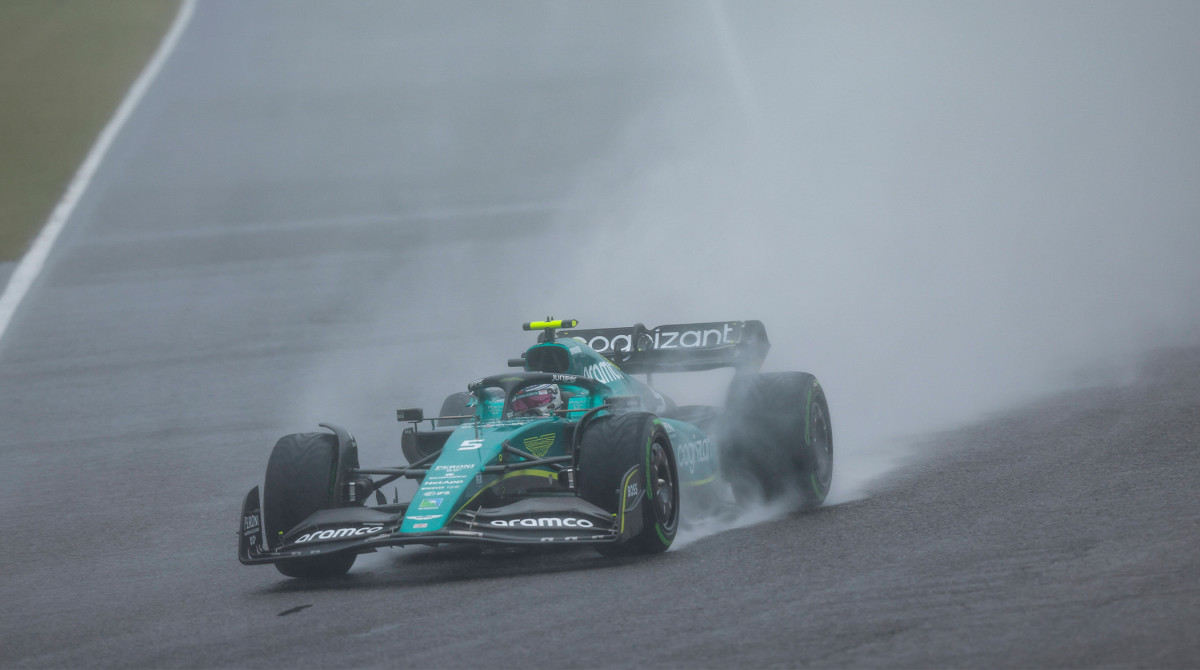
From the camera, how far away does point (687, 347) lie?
10.7m

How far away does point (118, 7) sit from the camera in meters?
36.2

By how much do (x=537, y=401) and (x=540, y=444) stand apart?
1.28ft

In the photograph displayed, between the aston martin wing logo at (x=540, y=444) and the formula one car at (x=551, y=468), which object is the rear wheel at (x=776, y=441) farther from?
the aston martin wing logo at (x=540, y=444)

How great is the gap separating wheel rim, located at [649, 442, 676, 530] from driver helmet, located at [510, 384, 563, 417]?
979mm

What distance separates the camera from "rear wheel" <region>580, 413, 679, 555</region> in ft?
25.6

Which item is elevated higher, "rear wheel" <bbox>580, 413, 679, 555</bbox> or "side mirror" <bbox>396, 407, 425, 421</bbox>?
"side mirror" <bbox>396, 407, 425, 421</bbox>

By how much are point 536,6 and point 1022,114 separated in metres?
19.1

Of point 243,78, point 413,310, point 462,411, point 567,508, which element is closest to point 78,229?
point 413,310

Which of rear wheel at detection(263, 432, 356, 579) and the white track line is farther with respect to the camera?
the white track line

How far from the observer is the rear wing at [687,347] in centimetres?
1068

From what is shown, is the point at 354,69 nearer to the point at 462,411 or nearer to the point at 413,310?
the point at 413,310

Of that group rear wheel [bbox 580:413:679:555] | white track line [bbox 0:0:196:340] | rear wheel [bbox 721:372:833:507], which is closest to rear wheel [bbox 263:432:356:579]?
rear wheel [bbox 580:413:679:555]

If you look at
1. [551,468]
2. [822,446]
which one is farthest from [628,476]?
[822,446]

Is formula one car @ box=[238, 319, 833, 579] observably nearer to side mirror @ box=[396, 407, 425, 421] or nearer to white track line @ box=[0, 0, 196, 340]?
side mirror @ box=[396, 407, 425, 421]
